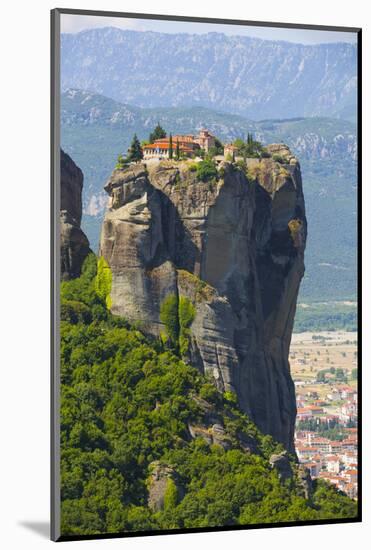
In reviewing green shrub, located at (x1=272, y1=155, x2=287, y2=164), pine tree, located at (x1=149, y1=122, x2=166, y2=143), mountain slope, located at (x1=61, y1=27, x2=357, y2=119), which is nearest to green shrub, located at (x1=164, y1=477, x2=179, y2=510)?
pine tree, located at (x1=149, y1=122, x2=166, y2=143)

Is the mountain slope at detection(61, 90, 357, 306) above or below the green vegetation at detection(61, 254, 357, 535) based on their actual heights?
above

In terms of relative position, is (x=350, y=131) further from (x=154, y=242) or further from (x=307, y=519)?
(x=307, y=519)

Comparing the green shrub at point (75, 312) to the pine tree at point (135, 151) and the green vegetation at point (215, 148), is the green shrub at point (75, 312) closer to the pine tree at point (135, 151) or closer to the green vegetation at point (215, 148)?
the pine tree at point (135, 151)

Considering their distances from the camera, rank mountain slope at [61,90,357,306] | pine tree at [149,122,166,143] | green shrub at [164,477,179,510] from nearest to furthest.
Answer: mountain slope at [61,90,357,306] → green shrub at [164,477,179,510] → pine tree at [149,122,166,143]

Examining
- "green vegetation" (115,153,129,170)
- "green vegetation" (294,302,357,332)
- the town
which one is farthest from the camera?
"green vegetation" (294,302,357,332)

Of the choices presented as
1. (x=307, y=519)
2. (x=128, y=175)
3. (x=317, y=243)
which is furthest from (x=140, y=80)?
(x=307, y=519)

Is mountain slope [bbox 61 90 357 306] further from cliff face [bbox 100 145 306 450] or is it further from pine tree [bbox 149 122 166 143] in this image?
cliff face [bbox 100 145 306 450]

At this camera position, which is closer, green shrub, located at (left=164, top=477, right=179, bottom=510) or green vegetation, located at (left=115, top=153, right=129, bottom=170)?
green shrub, located at (left=164, top=477, right=179, bottom=510)
